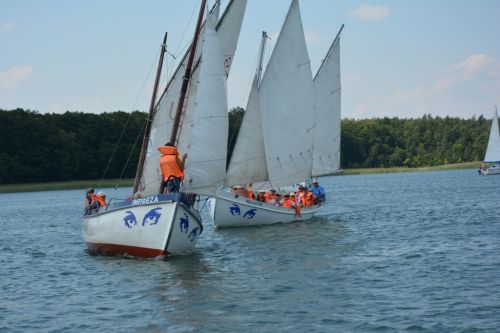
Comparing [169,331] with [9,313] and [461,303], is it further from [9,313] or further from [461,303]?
[461,303]

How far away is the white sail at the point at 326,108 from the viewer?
180ft

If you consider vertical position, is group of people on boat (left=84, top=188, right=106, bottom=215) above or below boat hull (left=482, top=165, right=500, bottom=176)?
below

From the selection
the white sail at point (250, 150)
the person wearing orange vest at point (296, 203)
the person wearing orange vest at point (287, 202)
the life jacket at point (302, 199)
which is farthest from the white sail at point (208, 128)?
the life jacket at point (302, 199)

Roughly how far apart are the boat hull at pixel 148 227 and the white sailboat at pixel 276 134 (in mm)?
11904

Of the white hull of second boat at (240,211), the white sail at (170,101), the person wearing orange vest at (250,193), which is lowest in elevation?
the white hull of second boat at (240,211)

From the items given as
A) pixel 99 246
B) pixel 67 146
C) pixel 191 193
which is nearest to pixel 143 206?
pixel 191 193

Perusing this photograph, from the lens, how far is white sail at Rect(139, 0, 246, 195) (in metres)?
34.3

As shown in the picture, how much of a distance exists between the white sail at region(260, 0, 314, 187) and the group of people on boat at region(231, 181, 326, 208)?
1337mm

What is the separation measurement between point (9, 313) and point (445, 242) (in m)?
20.2

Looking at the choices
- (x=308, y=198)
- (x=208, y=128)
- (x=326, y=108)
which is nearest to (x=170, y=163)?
(x=208, y=128)

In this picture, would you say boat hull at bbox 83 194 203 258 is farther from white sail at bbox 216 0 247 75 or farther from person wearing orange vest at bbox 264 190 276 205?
person wearing orange vest at bbox 264 190 276 205

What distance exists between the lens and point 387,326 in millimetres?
18359

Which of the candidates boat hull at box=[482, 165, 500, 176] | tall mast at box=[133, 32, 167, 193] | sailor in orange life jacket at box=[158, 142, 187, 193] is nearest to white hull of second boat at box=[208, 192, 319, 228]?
tall mast at box=[133, 32, 167, 193]

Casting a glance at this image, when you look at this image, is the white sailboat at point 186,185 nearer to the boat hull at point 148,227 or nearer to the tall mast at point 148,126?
the boat hull at point 148,227
